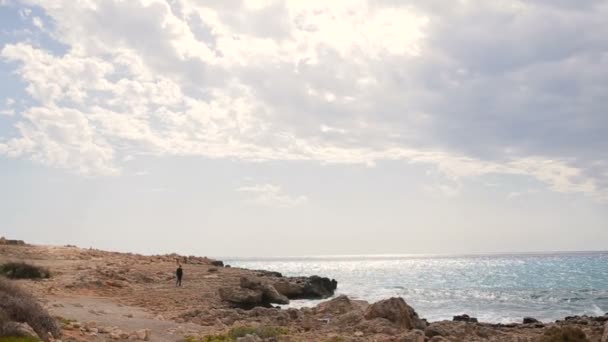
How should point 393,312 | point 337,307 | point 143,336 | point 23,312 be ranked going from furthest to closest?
point 337,307 < point 393,312 < point 143,336 < point 23,312

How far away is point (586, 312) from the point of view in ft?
131

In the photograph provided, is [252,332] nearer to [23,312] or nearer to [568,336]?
[23,312]

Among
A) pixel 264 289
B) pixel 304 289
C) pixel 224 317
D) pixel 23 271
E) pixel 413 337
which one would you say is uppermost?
pixel 23 271

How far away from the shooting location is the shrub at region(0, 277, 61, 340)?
13.2 m

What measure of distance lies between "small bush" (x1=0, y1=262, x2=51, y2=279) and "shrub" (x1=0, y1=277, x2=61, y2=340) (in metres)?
21.8

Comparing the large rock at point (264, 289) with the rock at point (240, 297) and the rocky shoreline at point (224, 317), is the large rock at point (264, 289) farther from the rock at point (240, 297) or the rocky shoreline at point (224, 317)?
the rock at point (240, 297)

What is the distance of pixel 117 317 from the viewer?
2191cm

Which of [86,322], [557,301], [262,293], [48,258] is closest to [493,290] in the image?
[557,301]

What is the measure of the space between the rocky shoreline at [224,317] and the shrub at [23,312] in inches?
27.1

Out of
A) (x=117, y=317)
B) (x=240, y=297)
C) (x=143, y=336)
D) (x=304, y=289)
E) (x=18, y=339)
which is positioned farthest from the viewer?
(x=304, y=289)

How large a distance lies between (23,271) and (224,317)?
55.8 feet

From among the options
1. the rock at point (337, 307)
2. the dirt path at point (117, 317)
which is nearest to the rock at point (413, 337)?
the dirt path at point (117, 317)

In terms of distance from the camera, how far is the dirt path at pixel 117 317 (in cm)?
1908

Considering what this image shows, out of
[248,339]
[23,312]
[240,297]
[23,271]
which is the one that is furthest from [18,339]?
[23,271]
